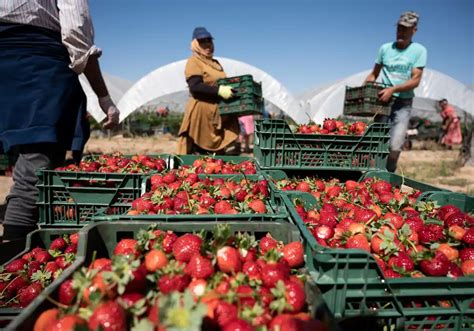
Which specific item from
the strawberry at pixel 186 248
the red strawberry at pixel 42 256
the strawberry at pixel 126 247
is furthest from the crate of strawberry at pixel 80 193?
the strawberry at pixel 186 248

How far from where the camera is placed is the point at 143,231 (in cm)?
150

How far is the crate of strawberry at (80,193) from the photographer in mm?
2482

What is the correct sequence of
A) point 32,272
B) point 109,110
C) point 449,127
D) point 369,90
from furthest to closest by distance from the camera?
1. point 449,127
2. point 369,90
3. point 109,110
4. point 32,272

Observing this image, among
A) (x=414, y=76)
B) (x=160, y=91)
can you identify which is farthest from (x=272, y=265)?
(x=160, y=91)

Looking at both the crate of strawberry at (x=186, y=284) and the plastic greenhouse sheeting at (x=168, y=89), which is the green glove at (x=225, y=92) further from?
the plastic greenhouse sheeting at (x=168, y=89)

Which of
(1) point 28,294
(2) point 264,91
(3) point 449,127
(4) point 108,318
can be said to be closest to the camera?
(4) point 108,318

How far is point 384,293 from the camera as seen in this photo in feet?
4.34

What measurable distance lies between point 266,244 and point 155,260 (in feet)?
1.58

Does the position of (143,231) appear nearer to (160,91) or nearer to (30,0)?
(30,0)

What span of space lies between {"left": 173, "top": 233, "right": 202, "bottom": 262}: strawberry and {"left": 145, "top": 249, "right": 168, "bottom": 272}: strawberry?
0.20 ft

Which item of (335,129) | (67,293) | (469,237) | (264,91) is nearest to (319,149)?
(335,129)

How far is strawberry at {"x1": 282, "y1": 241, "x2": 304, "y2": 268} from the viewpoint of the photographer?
149 cm

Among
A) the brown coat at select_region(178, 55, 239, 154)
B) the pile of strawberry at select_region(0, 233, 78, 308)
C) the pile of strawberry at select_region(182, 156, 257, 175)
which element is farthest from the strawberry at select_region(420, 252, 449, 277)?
the brown coat at select_region(178, 55, 239, 154)

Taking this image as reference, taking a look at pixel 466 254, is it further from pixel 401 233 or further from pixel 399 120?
pixel 399 120
